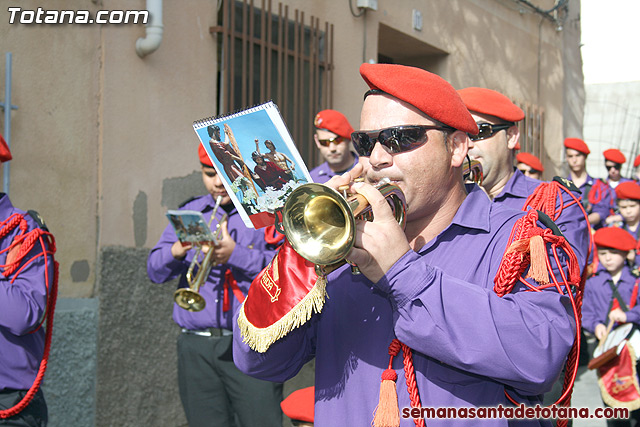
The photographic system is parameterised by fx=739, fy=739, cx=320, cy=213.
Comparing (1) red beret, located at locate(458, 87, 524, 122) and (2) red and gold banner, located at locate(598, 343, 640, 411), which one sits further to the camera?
(2) red and gold banner, located at locate(598, 343, 640, 411)

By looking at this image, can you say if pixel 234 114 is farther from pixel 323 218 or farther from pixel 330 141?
pixel 330 141

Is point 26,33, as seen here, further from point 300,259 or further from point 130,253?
point 300,259

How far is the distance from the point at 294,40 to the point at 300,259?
5.55 metres

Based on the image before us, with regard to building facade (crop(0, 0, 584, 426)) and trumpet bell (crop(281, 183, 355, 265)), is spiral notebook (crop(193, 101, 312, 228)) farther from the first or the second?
building facade (crop(0, 0, 584, 426))

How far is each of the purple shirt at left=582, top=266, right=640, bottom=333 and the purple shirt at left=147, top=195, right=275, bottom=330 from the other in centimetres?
302

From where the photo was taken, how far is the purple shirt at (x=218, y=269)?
4.65m

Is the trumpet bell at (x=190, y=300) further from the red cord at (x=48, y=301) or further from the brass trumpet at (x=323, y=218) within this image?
the brass trumpet at (x=323, y=218)

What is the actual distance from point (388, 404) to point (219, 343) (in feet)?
9.47

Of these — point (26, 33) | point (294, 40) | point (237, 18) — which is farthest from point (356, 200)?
point (294, 40)

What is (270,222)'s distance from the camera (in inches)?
99.3

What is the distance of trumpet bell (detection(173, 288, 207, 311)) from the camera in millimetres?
4676

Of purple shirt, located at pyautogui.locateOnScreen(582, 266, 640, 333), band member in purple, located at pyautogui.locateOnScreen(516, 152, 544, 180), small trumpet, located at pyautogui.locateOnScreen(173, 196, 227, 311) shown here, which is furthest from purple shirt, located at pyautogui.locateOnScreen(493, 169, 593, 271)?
band member in purple, located at pyautogui.locateOnScreen(516, 152, 544, 180)

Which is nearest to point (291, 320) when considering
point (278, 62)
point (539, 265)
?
point (539, 265)

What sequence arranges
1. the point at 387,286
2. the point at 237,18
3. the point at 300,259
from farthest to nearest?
the point at 237,18 → the point at 300,259 → the point at 387,286
